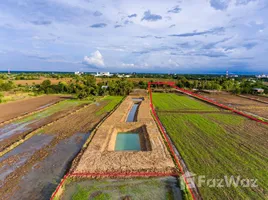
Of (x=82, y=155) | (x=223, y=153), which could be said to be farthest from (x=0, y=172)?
(x=223, y=153)

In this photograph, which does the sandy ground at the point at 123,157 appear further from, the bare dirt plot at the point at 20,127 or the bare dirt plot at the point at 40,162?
the bare dirt plot at the point at 20,127

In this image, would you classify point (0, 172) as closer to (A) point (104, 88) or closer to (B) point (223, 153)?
(B) point (223, 153)

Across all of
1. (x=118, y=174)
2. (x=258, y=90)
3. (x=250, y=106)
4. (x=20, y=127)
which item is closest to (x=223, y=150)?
(x=118, y=174)

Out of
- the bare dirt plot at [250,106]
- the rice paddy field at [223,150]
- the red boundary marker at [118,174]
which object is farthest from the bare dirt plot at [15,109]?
the bare dirt plot at [250,106]

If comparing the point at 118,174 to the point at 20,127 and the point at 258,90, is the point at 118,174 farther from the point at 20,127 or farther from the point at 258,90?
the point at 258,90

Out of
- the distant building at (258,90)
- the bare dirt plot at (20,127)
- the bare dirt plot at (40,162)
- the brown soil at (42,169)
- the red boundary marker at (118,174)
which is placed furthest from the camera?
the distant building at (258,90)
